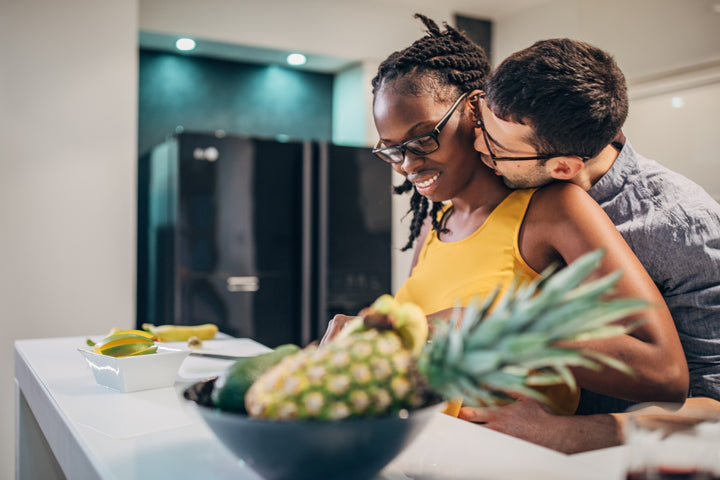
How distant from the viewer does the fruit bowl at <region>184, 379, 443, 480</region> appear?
0.56m

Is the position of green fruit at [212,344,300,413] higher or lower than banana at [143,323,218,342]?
higher

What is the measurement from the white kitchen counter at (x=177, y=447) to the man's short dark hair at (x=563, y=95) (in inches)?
20.1

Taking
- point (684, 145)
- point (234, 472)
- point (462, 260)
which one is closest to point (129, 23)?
point (462, 260)

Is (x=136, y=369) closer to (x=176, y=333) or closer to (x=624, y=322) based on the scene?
(x=176, y=333)

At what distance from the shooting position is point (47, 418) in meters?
1.08

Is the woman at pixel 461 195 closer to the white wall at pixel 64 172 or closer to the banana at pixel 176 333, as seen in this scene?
the banana at pixel 176 333

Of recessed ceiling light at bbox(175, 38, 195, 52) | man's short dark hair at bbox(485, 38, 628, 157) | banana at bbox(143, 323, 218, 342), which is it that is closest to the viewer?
man's short dark hair at bbox(485, 38, 628, 157)

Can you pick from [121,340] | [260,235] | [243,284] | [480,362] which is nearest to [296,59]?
[260,235]

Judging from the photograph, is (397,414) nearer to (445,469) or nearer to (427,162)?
(445,469)

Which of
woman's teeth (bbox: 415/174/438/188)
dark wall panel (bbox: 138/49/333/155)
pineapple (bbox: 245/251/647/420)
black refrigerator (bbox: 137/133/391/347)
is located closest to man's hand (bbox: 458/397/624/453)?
pineapple (bbox: 245/251/647/420)

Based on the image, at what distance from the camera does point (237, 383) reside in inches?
25.8

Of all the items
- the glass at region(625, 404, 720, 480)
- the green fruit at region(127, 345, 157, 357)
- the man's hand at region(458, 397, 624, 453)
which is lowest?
A: the man's hand at region(458, 397, 624, 453)

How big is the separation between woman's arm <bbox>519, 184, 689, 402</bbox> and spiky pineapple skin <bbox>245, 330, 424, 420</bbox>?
44 cm

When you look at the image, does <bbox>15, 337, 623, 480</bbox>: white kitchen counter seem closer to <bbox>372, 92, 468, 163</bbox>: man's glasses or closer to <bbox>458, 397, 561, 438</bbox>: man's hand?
<bbox>458, 397, 561, 438</bbox>: man's hand
